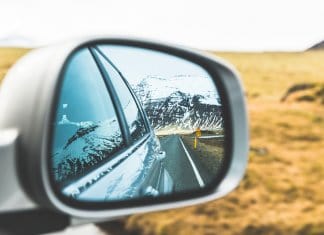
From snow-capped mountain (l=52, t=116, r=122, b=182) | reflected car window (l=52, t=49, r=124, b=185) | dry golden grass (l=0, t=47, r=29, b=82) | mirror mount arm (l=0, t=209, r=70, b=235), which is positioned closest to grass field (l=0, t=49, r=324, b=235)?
reflected car window (l=52, t=49, r=124, b=185)

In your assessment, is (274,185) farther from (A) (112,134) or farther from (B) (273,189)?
(A) (112,134)

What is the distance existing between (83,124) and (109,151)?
9.8 inches

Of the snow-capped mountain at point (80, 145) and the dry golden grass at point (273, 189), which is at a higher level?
the snow-capped mountain at point (80, 145)

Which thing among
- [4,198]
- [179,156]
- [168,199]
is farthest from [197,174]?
[4,198]

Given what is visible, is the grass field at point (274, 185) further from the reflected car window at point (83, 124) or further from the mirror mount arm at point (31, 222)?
the mirror mount arm at point (31, 222)

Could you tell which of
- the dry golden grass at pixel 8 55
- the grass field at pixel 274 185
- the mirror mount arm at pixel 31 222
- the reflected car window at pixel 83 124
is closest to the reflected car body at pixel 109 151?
the reflected car window at pixel 83 124

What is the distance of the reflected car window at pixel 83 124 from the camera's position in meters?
2.23

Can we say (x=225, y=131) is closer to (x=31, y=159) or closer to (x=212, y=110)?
(x=212, y=110)

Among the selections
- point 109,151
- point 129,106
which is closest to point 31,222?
point 109,151

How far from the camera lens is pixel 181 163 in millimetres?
2949

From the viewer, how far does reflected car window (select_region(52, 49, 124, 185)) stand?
223cm

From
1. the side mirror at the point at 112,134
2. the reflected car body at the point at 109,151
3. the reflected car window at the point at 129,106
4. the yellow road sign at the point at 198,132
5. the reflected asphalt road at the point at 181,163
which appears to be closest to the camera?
the side mirror at the point at 112,134

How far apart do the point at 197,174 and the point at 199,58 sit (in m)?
0.65

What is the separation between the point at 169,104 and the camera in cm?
289
